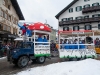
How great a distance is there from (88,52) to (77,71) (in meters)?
5.76

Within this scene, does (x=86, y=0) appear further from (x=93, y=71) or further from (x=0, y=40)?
(x=93, y=71)

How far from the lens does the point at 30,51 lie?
1183 cm

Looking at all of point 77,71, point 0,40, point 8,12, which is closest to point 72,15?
point 8,12

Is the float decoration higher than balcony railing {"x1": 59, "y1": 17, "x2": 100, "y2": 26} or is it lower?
lower

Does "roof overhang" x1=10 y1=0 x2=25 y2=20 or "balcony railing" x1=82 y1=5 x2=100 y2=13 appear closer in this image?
"roof overhang" x1=10 y1=0 x2=25 y2=20

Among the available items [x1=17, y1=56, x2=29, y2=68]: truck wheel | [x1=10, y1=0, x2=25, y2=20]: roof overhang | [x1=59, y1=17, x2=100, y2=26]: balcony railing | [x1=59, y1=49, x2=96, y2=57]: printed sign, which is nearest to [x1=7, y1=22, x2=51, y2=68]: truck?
[x1=17, y1=56, x2=29, y2=68]: truck wheel

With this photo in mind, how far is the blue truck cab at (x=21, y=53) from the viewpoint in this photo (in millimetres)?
11023

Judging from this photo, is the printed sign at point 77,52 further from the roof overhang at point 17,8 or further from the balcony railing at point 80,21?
the balcony railing at point 80,21

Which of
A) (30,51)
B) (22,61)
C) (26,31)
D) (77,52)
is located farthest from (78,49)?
(22,61)

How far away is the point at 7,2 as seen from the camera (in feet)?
93.2

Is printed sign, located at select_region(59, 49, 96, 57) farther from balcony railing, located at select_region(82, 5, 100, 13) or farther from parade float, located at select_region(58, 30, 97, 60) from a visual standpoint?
balcony railing, located at select_region(82, 5, 100, 13)

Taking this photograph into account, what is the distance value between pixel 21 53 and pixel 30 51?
91cm

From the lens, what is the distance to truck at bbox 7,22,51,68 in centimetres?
1111

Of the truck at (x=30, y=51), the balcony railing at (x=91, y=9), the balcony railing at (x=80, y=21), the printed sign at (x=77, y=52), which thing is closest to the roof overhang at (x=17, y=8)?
the balcony railing at (x=80, y=21)
